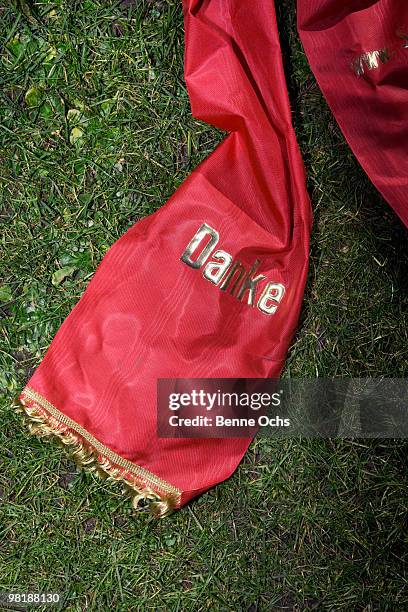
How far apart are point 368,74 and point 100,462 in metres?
1.20

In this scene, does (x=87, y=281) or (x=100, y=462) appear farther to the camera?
(x=87, y=281)

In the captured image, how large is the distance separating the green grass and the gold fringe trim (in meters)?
0.08

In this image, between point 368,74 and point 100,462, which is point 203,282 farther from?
point 368,74

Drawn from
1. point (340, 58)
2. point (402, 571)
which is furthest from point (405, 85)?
point (402, 571)

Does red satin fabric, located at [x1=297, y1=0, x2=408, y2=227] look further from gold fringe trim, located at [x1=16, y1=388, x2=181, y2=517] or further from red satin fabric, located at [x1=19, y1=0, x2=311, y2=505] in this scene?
gold fringe trim, located at [x1=16, y1=388, x2=181, y2=517]

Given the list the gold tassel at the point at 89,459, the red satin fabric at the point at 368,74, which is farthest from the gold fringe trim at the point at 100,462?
the red satin fabric at the point at 368,74

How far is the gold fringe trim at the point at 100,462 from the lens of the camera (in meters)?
1.51

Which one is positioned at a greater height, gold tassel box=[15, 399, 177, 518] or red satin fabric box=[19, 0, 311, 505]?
red satin fabric box=[19, 0, 311, 505]

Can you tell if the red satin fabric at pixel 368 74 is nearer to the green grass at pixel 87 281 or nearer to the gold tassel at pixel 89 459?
the green grass at pixel 87 281

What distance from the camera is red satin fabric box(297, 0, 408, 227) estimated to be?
152 centimetres

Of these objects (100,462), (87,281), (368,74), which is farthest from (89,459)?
(368,74)

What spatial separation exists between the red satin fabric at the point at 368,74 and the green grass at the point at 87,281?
129 millimetres

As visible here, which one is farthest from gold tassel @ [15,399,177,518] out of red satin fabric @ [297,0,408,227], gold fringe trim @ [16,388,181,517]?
red satin fabric @ [297,0,408,227]

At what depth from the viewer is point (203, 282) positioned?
150cm
